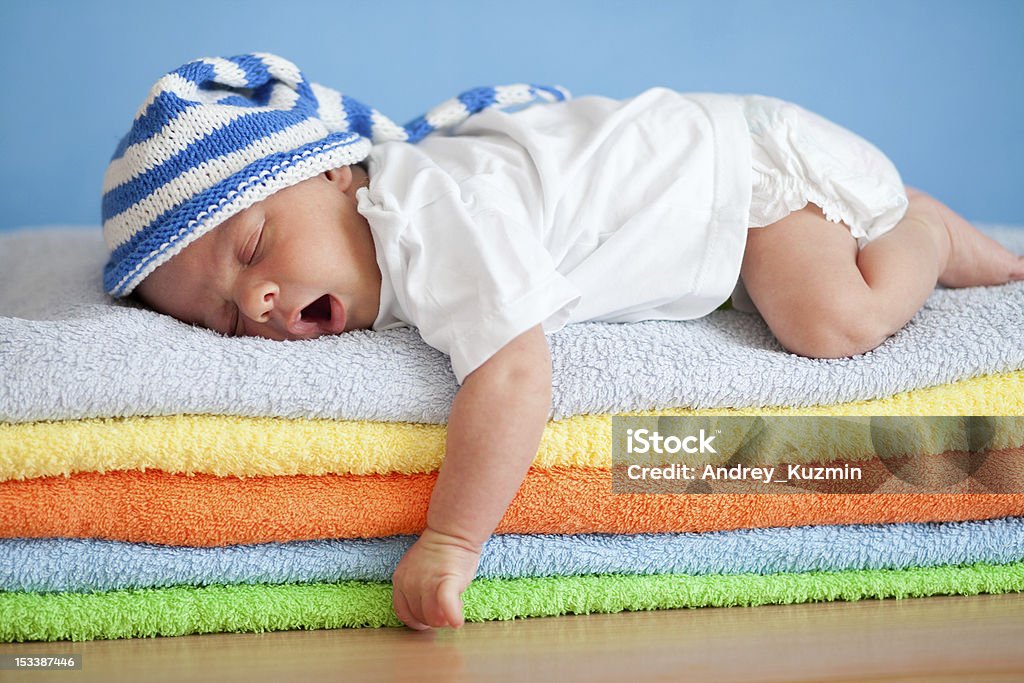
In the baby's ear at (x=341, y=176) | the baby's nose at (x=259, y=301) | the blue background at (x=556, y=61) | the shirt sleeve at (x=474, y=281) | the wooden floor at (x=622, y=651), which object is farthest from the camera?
the blue background at (x=556, y=61)

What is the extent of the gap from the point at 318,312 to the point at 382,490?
0.84 feet

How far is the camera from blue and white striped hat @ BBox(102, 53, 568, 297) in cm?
99

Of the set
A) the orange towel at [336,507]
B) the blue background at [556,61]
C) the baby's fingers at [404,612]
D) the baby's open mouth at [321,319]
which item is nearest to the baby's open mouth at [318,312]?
the baby's open mouth at [321,319]

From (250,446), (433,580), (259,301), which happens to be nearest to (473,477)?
(433,580)

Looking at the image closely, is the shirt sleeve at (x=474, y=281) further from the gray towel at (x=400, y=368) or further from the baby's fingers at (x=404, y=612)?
the baby's fingers at (x=404, y=612)

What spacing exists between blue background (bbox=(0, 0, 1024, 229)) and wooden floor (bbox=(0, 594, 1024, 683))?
1.29m

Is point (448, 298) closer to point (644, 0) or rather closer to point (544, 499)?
point (544, 499)

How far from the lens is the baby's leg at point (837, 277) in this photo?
100cm

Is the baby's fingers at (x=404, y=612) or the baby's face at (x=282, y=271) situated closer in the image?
the baby's fingers at (x=404, y=612)

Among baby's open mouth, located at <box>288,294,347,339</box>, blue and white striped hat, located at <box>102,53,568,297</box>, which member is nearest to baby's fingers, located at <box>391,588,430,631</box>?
baby's open mouth, located at <box>288,294,347,339</box>

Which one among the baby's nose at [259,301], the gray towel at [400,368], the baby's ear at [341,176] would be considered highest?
the baby's ear at [341,176]

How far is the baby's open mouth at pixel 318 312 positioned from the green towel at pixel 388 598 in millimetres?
297

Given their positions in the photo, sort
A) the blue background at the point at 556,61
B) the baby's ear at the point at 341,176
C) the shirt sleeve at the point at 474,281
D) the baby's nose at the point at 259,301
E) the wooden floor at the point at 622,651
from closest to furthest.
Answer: the wooden floor at the point at 622,651
the shirt sleeve at the point at 474,281
the baby's nose at the point at 259,301
the baby's ear at the point at 341,176
the blue background at the point at 556,61

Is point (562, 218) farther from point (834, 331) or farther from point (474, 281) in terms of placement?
point (834, 331)
